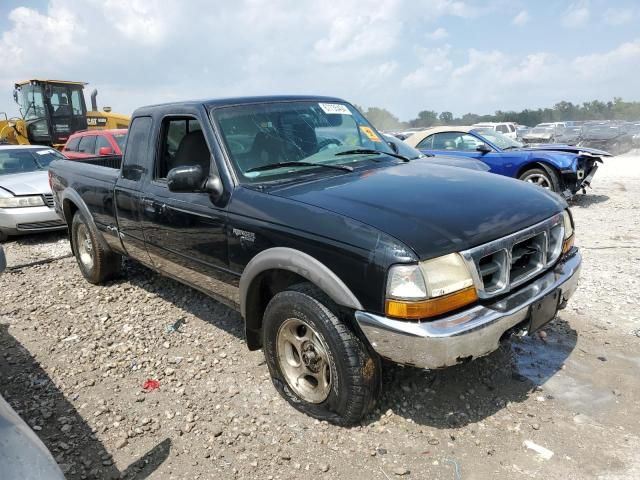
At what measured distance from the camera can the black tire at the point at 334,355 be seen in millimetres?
2609

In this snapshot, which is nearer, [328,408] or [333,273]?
[333,273]

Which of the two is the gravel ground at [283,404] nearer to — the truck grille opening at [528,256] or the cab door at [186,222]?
the cab door at [186,222]

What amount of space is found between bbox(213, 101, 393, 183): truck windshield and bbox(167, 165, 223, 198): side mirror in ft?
0.57

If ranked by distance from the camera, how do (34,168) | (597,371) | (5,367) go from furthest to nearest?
(34,168)
(5,367)
(597,371)

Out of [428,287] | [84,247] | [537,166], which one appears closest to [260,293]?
[428,287]

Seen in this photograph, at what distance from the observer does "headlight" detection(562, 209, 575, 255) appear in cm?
316

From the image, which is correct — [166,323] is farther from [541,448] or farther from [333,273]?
[541,448]

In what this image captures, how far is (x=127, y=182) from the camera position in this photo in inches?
166

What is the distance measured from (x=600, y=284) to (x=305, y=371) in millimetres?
3415

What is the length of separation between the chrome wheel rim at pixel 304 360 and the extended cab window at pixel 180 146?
1.46 m

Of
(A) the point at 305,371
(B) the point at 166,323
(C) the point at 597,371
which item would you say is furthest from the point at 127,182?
(C) the point at 597,371

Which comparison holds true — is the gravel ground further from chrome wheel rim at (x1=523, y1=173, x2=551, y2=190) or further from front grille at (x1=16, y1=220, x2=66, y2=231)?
chrome wheel rim at (x1=523, y1=173, x2=551, y2=190)

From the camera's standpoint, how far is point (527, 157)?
353 inches

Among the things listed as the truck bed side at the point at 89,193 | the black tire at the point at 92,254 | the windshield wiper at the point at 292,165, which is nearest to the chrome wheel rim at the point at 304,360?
the windshield wiper at the point at 292,165
